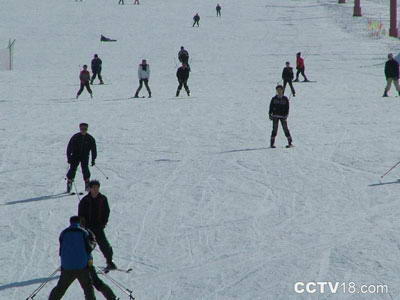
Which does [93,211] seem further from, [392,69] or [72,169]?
[392,69]

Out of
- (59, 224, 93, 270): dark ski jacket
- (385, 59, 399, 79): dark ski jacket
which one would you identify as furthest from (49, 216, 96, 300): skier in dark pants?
(385, 59, 399, 79): dark ski jacket

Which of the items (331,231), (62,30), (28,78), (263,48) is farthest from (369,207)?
(62,30)

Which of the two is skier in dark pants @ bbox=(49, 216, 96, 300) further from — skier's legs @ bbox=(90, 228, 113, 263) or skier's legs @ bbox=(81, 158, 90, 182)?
skier's legs @ bbox=(81, 158, 90, 182)

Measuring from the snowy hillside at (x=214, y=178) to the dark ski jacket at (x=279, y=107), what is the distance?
833 millimetres

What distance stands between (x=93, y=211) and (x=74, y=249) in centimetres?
124

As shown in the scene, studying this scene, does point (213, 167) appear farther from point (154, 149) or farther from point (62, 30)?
point (62, 30)

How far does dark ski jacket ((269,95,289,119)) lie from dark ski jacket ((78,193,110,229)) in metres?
7.14

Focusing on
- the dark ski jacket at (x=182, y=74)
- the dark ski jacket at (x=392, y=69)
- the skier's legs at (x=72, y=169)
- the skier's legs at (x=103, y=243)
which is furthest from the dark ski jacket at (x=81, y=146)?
the dark ski jacket at (x=392, y=69)

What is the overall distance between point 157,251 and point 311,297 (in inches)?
90.1

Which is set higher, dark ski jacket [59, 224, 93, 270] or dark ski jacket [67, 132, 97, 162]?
dark ski jacket [67, 132, 97, 162]

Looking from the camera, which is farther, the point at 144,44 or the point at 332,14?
the point at 332,14

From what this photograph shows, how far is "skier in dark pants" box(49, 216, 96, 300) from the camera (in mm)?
7094

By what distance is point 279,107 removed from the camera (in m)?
14.9

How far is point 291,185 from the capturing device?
12852 millimetres
